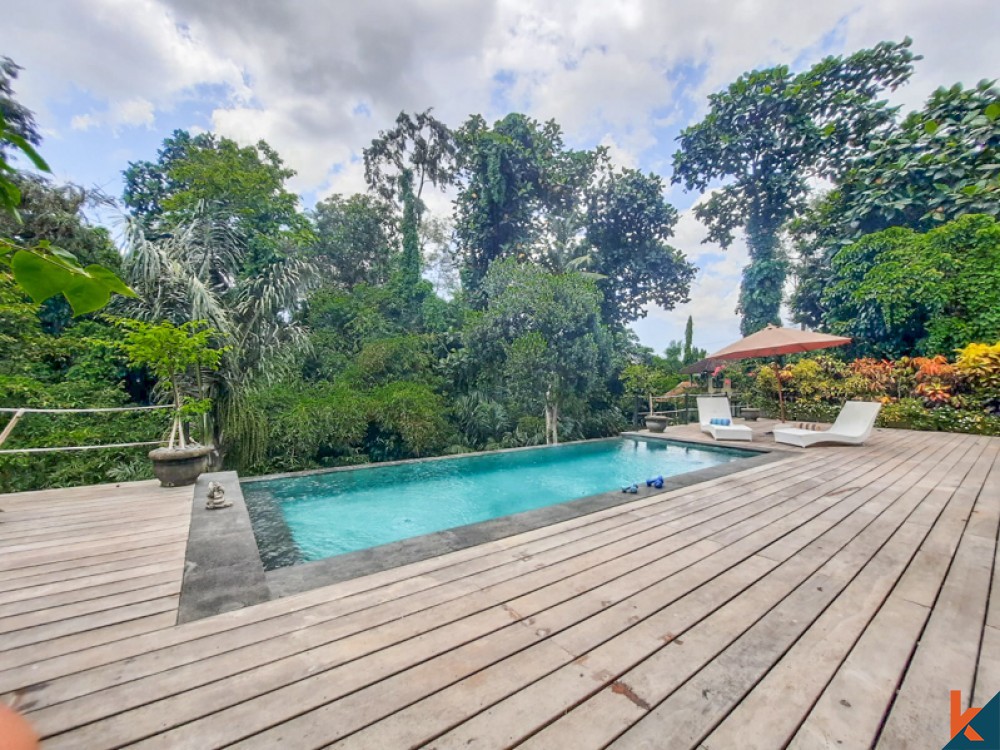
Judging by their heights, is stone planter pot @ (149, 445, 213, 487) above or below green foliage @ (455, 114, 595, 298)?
below

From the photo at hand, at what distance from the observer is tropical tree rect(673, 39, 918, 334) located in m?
13.7

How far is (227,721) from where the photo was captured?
1404 mm

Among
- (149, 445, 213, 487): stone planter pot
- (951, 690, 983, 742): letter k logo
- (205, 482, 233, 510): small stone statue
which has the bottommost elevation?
(951, 690, 983, 742): letter k logo

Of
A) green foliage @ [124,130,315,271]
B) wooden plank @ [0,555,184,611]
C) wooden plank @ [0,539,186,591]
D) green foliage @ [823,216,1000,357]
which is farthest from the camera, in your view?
green foliage @ [823,216,1000,357]

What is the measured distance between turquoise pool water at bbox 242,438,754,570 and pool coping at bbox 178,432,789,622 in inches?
44.3

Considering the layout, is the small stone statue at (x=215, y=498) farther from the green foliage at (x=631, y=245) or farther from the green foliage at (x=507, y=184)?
the green foliage at (x=631, y=245)

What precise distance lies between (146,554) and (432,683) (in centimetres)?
224

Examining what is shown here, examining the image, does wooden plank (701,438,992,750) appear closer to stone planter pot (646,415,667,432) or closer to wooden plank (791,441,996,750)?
wooden plank (791,441,996,750)

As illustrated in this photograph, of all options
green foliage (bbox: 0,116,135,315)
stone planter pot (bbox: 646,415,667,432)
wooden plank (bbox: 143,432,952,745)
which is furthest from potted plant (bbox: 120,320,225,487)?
stone planter pot (bbox: 646,415,667,432)

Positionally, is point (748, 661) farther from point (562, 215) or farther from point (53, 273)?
point (562, 215)

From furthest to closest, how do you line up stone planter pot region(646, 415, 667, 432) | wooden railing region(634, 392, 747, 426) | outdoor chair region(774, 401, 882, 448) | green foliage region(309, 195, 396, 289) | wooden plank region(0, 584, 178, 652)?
green foliage region(309, 195, 396, 289)
wooden railing region(634, 392, 747, 426)
stone planter pot region(646, 415, 667, 432)
outdoor chair region(774, 401, 882, 448)
wooden plank region(0, 584, 178, 652)

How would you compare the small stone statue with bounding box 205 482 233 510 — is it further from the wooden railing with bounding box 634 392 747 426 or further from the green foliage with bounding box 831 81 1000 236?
the green foliage with bounding box 831 81 1000 236

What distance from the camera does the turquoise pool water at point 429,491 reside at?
474 centimetres

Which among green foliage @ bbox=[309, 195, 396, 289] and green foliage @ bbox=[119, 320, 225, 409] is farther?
green foliage @ bbox=[309, 195, 396, 289]
